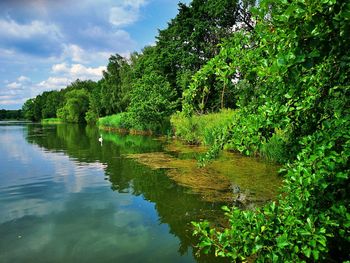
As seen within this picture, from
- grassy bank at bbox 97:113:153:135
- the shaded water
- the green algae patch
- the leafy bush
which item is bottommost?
the shaded water

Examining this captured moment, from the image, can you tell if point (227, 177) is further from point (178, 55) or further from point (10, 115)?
point (10, 115)

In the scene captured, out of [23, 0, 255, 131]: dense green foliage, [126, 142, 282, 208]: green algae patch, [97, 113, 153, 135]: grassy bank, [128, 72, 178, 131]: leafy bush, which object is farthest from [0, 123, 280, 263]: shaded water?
[97, 113, 153, 135]: grassy bank

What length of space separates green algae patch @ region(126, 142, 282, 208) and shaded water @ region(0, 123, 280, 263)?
36 mm

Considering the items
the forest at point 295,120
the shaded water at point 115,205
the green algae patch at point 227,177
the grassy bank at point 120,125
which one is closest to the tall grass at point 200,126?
the green algae patch at point 227,177

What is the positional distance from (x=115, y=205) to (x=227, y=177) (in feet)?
16.7

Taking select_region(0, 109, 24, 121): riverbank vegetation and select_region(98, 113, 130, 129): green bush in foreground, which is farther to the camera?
select_region(0, 109, 24, 121): riverbank vegetation

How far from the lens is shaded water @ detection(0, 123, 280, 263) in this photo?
685 cm

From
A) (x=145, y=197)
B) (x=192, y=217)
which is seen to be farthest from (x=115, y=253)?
(x=145, y=197)

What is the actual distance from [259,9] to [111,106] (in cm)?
6788

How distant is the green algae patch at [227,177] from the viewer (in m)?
10.2

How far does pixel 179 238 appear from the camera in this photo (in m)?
7.37

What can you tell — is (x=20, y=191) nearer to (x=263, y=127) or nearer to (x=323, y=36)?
(x=263, y=127)

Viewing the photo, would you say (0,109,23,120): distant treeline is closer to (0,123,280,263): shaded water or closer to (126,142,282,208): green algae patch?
(0,123,280,263): shaded water


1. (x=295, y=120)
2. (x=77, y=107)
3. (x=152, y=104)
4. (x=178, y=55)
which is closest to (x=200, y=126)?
(x=152, y=104)
